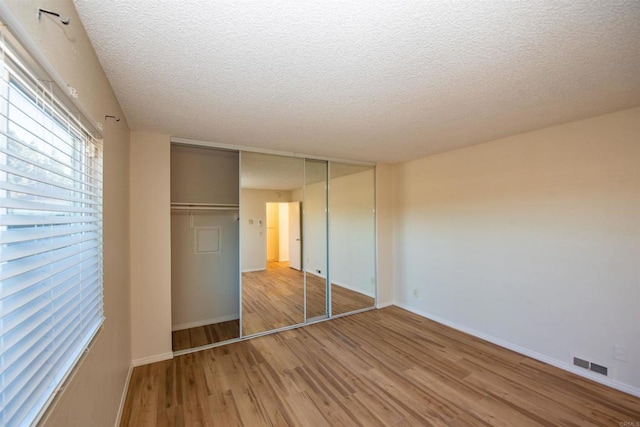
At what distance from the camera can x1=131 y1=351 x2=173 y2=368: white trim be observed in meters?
2.80

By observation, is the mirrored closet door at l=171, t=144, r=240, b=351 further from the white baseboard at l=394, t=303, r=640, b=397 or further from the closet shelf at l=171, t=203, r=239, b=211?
the white baseboard at l=394, t=303, r=640, b=397

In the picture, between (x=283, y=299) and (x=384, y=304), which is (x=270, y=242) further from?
(x=384, y=304)

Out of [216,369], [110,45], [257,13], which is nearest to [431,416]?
[216,369]

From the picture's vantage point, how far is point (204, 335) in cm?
350

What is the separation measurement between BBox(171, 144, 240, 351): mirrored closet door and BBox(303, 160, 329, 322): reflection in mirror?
104 centimetres

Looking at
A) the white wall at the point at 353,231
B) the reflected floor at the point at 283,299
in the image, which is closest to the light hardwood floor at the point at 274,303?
the reflected floor at the point at 283,299

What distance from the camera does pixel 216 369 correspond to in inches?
109

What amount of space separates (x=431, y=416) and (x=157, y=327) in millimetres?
2778

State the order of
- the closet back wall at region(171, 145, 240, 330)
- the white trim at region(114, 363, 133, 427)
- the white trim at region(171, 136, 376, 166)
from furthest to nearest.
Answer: the closet back wall at region(171, 145, 240, 330) → the white trim at region(171, 136, 376, 166) → the white trim at region(114, 363, 133, 427)

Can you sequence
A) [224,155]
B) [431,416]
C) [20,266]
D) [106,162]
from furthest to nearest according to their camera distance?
[224,155]
[431,416]
[106,162]
[20,266]

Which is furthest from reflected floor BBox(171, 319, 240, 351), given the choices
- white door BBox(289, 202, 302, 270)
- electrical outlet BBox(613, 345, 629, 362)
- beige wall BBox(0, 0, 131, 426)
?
electrical outlet BBox(613, 345, 629, 362)

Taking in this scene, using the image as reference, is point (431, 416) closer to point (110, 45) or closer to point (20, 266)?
point (20, 266)

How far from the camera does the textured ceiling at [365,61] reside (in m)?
1.24

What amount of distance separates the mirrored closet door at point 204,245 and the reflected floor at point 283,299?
26 cm
